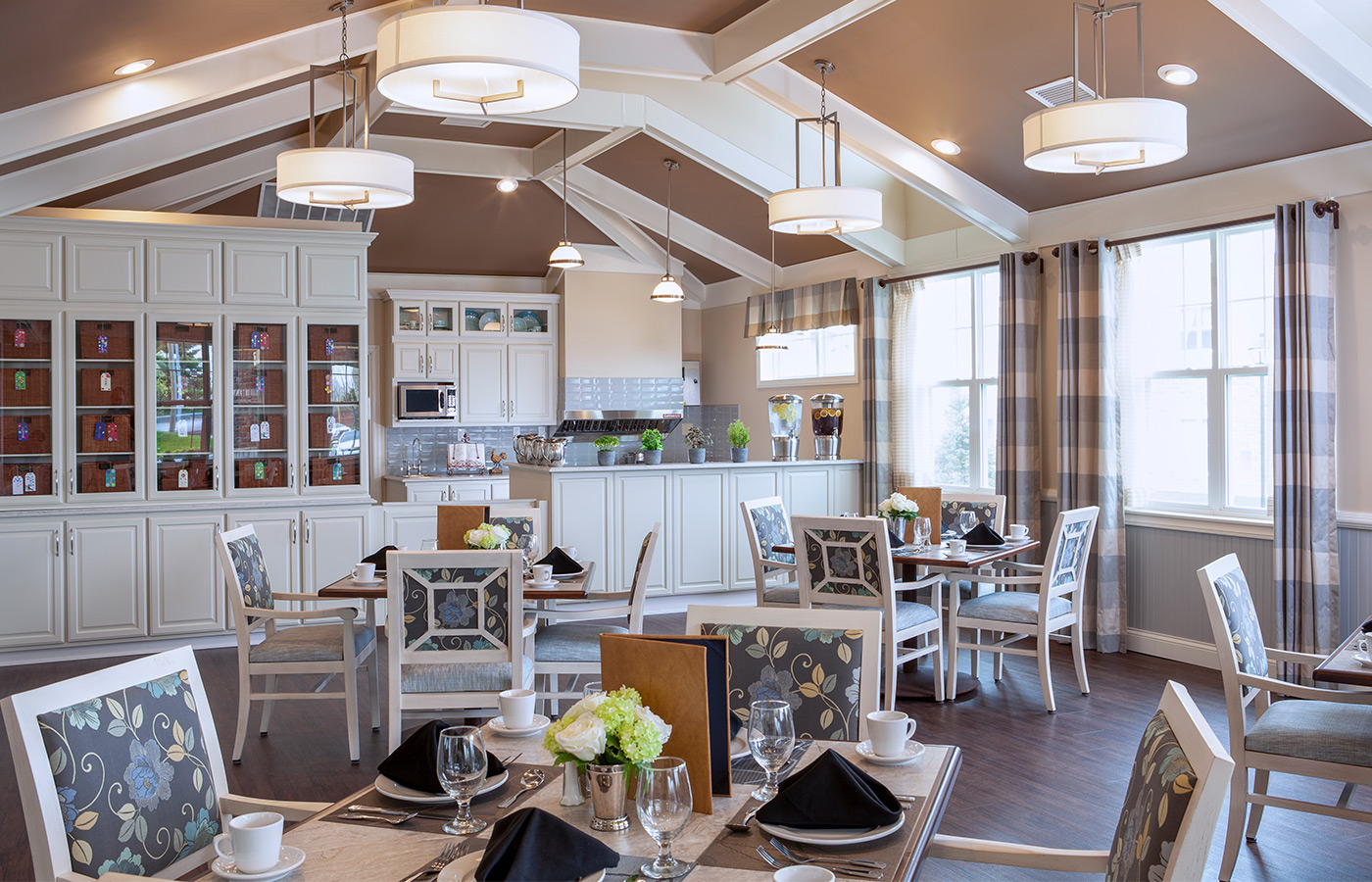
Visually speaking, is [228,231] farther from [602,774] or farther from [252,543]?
[602,774]

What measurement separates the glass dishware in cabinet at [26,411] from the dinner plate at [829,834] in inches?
224

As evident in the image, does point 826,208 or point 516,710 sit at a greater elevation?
point 826,208

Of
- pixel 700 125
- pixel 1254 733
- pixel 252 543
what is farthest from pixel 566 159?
pixel 1254 733

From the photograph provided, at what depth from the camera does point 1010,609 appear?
4.80m

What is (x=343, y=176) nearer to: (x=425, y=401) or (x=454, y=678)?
(x=454, y=678)

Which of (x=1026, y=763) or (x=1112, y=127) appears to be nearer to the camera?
(x=1112, y=127)

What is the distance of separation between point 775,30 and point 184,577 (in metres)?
4.56

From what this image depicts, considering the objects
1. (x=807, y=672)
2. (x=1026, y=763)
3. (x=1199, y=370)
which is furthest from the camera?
(x=1199, y=370)

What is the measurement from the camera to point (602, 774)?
1.57m

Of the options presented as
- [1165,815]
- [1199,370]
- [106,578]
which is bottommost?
[106,578]

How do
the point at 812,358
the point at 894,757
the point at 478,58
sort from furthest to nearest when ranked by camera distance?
1. the point at 812,358
2. the point at 478,58
3. the point at 894,757

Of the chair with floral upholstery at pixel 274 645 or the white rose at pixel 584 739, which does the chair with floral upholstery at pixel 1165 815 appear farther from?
the chair with floral upholstery at pixel 274 645

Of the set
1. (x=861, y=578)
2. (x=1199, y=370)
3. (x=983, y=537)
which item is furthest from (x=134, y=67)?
Result: (x=1199, y=370)

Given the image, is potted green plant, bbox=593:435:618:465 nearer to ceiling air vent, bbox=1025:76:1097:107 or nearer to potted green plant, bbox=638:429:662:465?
potted green plant, bbox=638:429:662:465
